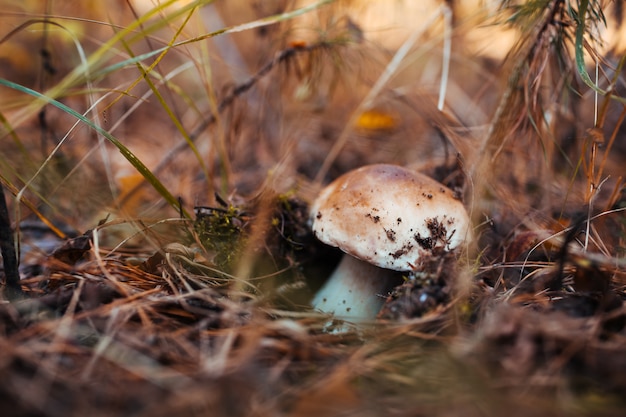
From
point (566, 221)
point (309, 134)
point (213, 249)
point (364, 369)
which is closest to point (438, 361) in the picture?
point (364, 369)

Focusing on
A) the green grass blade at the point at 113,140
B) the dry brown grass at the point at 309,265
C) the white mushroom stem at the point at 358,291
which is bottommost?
the white mushroom stem at the point at 358,291

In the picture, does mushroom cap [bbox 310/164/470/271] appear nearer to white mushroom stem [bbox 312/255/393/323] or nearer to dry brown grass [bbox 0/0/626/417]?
dry brown grass [bbox 0/0/626/417]

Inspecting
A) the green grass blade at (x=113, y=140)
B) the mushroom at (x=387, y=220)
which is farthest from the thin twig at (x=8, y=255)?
the mushroom at (x=387, y=220)

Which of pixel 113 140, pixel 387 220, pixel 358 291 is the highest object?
pixel 113 140

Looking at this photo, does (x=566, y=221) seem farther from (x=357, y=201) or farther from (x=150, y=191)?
(x=150, y=191)

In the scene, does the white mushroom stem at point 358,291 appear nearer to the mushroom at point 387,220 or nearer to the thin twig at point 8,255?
the mushroom at point 387,220

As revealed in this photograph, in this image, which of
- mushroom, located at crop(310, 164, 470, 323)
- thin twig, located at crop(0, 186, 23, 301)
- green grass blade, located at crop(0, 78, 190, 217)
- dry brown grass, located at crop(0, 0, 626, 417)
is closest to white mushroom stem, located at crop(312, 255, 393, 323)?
mushroom, located at crop(310, 164, 470, 323)

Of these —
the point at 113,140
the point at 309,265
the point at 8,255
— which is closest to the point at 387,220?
the point at 309,265

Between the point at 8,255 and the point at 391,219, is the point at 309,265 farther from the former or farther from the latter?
the point at 8,255
